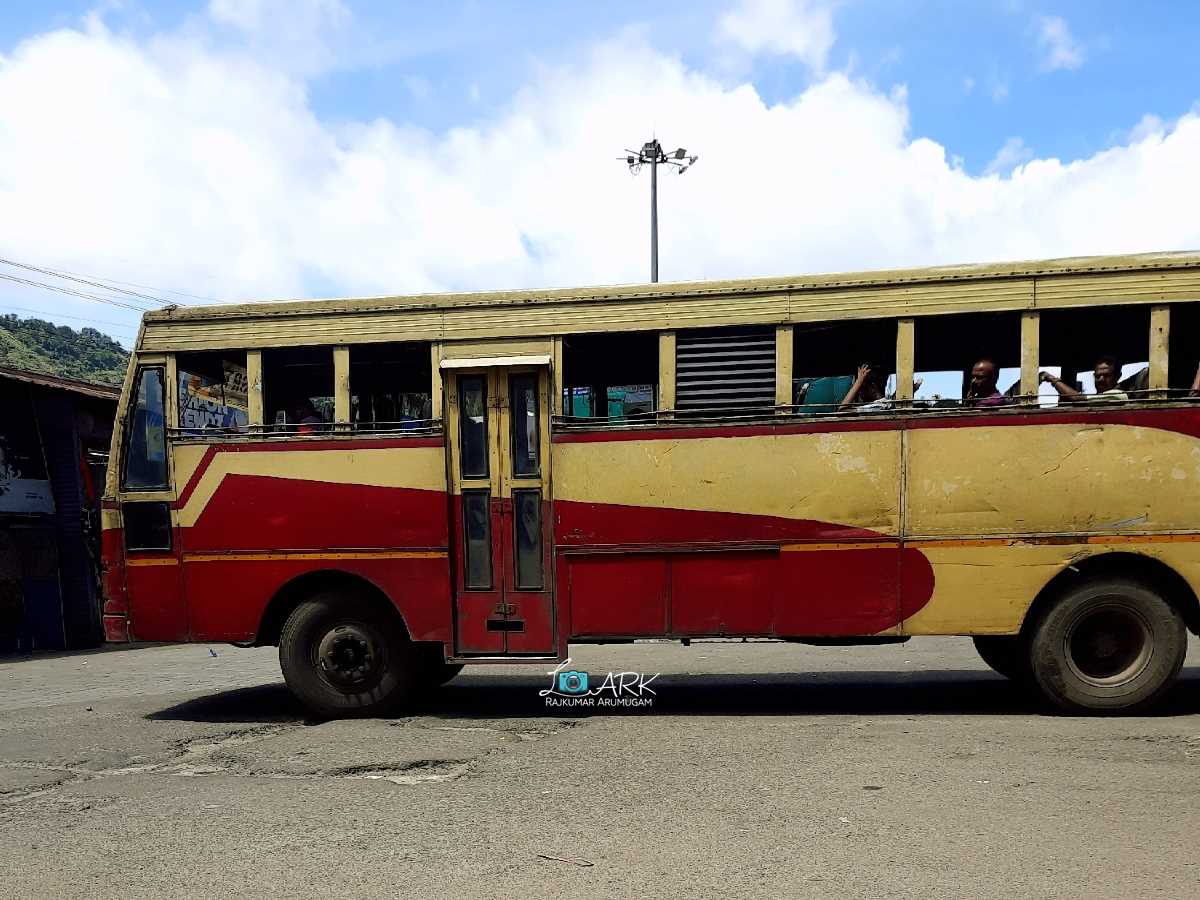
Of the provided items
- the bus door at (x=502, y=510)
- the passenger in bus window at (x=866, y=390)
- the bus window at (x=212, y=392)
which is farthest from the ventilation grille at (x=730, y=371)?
the bus window at (x=212, y=392)

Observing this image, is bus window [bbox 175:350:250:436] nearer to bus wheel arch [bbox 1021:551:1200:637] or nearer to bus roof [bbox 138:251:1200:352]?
bus roof [bbox 138:251:1200:352]

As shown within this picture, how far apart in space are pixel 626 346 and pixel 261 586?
3.51 meters

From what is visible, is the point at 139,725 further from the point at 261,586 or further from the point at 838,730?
the point at 838,730

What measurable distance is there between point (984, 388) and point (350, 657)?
5.41 m

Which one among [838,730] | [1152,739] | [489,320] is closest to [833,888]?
[838,730]

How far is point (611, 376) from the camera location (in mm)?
7555

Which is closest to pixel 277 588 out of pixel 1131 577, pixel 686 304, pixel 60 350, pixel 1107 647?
pixel 686 304

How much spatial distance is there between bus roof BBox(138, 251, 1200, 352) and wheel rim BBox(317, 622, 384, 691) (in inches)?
93.1

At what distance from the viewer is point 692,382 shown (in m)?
7.32

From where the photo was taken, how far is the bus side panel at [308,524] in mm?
7492

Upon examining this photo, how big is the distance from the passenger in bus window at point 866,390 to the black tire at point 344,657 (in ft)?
13.2

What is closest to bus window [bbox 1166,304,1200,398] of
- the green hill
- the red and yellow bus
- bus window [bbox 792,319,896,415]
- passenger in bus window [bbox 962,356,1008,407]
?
the red and yellow bus

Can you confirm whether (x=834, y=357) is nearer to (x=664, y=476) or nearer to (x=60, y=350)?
(x=664, y=476)

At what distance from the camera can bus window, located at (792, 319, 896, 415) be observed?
725cm
